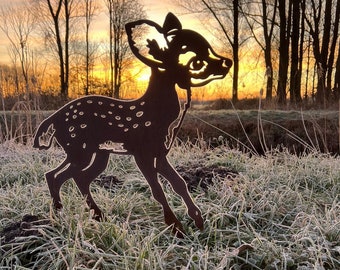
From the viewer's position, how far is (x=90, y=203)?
230 cm

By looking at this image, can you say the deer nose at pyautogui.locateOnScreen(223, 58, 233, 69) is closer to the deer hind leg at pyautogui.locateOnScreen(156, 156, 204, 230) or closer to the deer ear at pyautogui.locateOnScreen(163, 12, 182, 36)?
the deer ear at pyautogui.locateOnScreen(163, 12, 182, 36)

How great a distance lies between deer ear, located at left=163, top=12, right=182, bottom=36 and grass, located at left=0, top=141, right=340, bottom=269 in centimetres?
91

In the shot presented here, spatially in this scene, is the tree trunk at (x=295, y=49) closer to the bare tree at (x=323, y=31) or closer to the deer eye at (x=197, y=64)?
the bare tree at (x=323, y=31)

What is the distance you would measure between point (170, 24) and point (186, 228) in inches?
40.3

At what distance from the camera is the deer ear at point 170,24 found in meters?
2.13

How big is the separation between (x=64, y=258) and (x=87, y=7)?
16.3 meters

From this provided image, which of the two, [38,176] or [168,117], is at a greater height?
[168,117]

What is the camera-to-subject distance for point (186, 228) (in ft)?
7.82

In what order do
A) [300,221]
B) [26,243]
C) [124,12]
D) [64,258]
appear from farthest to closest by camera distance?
[124,12] < [300,221] < [26,243] < [64,258]

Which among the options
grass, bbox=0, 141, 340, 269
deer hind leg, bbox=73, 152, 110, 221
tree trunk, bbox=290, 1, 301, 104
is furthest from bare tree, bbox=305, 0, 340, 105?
deer hind leg, bbox=73, 152, 110, 221

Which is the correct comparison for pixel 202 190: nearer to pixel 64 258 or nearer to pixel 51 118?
pixel 51 118

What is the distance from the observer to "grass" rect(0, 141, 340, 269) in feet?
6.28

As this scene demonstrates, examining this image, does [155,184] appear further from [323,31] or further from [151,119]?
[323,31]

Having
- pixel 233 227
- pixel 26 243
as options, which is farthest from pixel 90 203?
pixel 233 227
